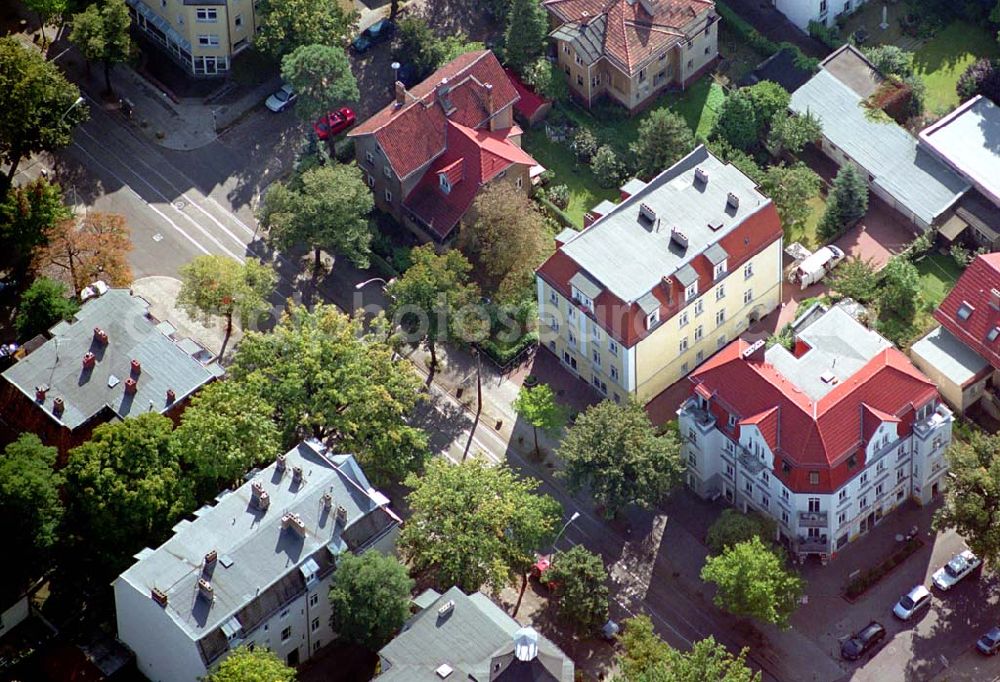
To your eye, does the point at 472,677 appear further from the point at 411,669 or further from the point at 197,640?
the point at 197,640

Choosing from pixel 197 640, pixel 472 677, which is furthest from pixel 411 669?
pixel 197 640

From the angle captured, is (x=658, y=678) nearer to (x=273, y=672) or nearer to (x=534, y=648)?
(x=534, y=648)

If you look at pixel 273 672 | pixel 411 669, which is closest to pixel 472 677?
pixel 411 669

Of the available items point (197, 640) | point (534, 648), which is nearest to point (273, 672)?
point (197, 640)

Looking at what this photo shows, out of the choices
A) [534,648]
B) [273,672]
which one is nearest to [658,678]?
[534,648]

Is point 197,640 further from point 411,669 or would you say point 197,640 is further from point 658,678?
point 658,678

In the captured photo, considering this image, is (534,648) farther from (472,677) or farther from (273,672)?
(273,672)
